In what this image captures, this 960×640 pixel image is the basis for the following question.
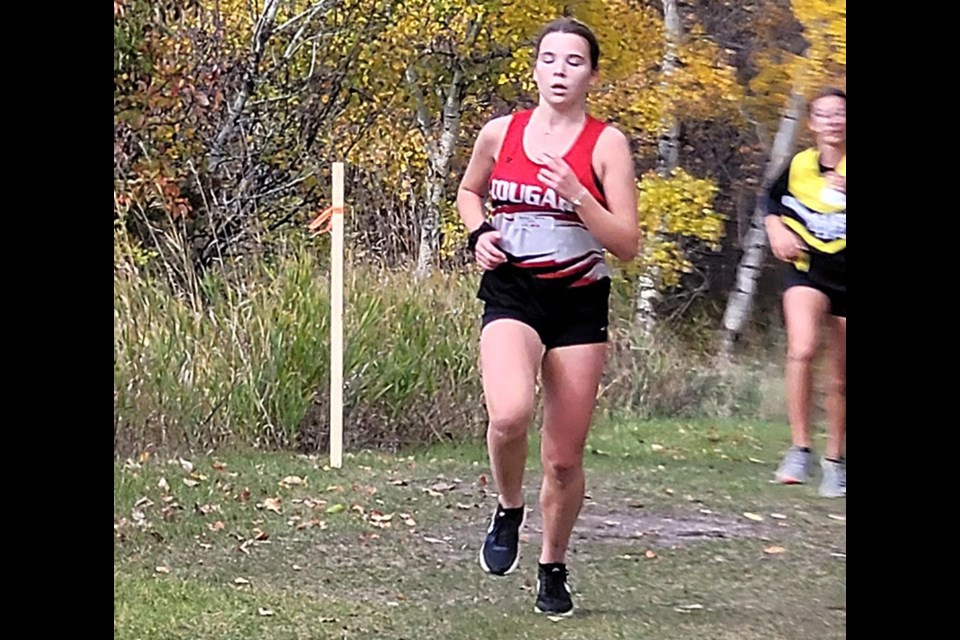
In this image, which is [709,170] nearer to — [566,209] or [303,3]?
[566,209]

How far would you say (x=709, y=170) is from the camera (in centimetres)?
382

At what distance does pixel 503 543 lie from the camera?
12.3 feet

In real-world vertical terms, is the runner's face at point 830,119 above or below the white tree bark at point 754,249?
above

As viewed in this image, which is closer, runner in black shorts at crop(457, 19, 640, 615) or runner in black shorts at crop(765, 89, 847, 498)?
runner in black shorts at crop(457, 19, 640, 615)

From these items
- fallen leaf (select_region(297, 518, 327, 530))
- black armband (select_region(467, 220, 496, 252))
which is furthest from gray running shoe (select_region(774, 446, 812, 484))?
fallen leaf (select_region(297, 518, 327, 530))

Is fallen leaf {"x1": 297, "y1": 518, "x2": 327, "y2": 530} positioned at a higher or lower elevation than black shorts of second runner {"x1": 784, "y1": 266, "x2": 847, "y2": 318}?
lower

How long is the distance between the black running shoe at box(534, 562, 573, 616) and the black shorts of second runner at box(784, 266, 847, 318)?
35.1 inches

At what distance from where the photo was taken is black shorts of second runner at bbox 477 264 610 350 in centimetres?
355

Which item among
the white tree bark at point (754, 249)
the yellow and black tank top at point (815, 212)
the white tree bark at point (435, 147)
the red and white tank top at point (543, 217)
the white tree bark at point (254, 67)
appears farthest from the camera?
the white tree bark at point (254, 67)

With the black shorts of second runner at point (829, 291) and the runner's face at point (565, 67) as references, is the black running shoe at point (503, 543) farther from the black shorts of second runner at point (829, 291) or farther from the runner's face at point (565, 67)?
the runner's face at point (565, 67)

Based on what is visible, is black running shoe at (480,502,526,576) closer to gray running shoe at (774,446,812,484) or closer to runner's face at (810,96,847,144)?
gray running shoe at (774,446,812,484)

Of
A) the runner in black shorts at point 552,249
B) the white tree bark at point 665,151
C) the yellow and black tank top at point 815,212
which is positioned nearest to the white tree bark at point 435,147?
the runner in black shorts at point 552,249

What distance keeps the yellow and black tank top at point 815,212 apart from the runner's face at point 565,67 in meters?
0.56

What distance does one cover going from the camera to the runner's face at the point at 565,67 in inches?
138
